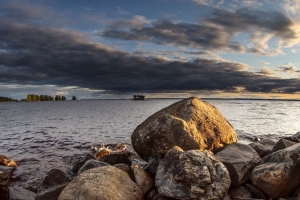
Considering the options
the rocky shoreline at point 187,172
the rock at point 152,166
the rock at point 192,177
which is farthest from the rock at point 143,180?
the rock at point 192,177

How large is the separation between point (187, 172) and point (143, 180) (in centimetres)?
164

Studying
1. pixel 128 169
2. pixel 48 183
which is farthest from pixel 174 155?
pixel 48 183

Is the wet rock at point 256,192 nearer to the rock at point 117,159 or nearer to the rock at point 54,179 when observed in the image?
the rock at point 117,159

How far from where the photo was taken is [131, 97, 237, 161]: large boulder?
881 cm

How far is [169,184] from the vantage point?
6.81 m

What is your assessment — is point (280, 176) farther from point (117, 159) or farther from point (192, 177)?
point (117, 159)

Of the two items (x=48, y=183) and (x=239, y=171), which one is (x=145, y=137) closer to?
(x=239, y=171)

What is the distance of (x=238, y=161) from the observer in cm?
825

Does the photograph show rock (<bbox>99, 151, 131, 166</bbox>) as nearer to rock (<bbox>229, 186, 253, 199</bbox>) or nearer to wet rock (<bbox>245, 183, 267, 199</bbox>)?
rock (<bbox>229, 186, 253, 199</bbox>)

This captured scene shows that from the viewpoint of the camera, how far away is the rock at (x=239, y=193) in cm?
745

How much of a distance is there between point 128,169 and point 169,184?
2224 millimetres

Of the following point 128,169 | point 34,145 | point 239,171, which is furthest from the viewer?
point 34,145

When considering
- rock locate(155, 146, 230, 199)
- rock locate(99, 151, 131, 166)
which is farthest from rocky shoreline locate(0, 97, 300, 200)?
rock locate(99, 151, 131, 166)

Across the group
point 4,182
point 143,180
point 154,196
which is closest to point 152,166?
point 143,180
